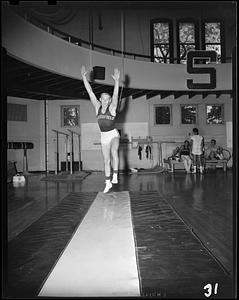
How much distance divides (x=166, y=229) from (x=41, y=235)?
43.2 inches

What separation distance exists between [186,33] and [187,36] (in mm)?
125

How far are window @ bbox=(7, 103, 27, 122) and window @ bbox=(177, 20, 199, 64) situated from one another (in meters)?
6.27

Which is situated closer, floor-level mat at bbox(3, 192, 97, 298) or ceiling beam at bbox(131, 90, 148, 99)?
floor-level mat at bbox(3, 192, 97, 298)

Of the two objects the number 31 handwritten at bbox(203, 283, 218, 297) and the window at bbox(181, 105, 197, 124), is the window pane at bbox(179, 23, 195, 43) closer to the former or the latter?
the window at bbox(181, 105, 197, 124)

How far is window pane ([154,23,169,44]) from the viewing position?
42.2ft

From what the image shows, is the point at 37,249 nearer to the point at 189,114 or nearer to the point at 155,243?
the point at 155,243

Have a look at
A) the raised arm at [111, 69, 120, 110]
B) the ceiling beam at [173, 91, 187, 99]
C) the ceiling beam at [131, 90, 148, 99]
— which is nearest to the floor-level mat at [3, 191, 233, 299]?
the raised arm at [111, 69, 120, 110]

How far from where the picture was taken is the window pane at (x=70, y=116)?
12.5 metres

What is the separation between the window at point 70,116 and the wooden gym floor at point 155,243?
788 centimetres

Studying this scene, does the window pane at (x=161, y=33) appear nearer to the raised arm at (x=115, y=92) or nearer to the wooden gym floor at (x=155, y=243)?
the raised arm at (x=115, y=92)

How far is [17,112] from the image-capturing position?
472 inches

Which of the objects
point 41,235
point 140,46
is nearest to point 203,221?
point 41,235

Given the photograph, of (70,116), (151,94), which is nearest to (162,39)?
(151,94)

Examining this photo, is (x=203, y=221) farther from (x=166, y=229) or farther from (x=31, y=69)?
(x=31, y=69)
